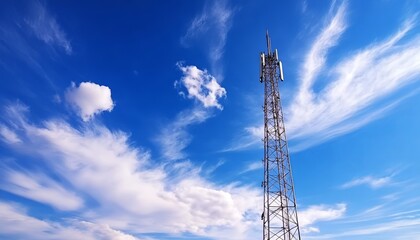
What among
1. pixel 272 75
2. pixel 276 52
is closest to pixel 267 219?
pixel 272 75

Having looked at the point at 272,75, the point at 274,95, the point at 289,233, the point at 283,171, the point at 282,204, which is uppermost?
the point at 272,75

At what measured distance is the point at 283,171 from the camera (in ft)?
144

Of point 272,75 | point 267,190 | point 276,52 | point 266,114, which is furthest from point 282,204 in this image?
point 276,52

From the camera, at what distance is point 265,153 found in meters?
45.1

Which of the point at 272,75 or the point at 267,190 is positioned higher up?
the point at 272,75

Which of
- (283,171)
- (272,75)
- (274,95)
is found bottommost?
(283,171)

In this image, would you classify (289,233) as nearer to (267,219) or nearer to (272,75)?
(267,219)

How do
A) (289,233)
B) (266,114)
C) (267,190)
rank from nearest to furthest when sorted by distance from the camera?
(289,233), (267,190), (266,114)

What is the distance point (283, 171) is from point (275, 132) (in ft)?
17.5

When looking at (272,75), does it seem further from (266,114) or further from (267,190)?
(267,190)

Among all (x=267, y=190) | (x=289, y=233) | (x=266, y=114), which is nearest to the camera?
(x=289, y=233)

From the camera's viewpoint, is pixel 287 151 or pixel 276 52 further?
pixel 276 52

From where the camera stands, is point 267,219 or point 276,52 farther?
point 276,52

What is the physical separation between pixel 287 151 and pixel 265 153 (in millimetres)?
2792
